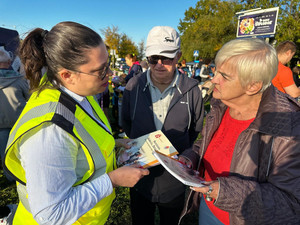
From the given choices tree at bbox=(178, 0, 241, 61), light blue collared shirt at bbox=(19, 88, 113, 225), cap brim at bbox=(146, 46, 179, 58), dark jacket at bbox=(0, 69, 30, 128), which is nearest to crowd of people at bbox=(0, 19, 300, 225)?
light blue collared shirt at bbox=(19, 88, 113, 225)

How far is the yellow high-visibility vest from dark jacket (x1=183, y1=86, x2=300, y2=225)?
32.3 inches

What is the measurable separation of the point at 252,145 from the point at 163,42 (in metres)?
1.35

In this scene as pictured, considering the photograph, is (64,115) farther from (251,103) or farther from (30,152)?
(251,103)

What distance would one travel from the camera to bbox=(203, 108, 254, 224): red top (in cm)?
155

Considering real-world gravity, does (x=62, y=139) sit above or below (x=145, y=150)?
above

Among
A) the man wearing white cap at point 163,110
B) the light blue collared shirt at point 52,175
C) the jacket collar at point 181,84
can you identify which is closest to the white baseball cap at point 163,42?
the man wearing white cap at point 163,110

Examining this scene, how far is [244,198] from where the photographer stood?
1.22 meters

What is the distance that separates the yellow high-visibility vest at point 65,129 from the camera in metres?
0.99

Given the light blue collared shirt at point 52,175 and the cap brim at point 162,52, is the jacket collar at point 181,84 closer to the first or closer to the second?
the cap brim at point 162,52

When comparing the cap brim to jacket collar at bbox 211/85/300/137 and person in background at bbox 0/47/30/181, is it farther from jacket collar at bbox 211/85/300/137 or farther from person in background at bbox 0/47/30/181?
person in background at bbox 0/47/30/181

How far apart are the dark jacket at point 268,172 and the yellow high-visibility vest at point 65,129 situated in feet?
2.69

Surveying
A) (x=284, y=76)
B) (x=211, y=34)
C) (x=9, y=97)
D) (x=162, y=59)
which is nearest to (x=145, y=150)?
(x=162, y=59)

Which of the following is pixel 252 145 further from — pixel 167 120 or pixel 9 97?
pixel 9 97

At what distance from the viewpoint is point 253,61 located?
1357 mm
